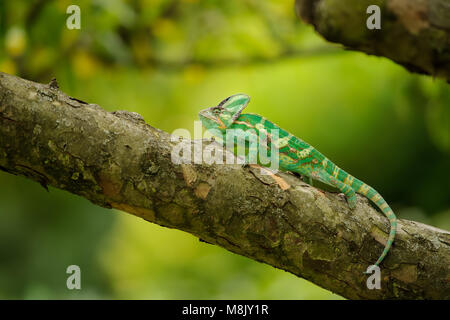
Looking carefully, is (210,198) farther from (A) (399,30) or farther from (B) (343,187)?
(A) (399,30)

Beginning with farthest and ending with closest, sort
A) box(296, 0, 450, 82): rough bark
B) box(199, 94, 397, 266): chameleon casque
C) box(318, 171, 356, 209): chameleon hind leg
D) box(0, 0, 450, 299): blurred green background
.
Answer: box(0, 0, 450, 299): blurred green background → box(199, 94, 397, 266): chameleon casque → box(318, 171, 356, 209): chameleon hind leg → box(296, 0, 450, 82): rough bark

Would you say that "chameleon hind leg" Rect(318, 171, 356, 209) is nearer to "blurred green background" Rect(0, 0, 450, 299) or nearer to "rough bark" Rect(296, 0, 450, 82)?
"rough bark" Rect(296, 0, 450, 82)

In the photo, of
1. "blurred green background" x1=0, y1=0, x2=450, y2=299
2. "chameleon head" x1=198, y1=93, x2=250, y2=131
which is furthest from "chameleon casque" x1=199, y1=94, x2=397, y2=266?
"blurred green background" x1=0, y1=0, x2=450, y2=299

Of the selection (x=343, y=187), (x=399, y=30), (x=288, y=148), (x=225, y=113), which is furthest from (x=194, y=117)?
(x=399, y=30)

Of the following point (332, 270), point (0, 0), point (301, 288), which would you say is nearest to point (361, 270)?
point (332, 270)

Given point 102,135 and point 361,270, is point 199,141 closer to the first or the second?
point 102,135

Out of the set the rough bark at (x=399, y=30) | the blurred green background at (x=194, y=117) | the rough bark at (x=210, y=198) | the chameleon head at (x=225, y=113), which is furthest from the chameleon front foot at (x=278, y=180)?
the blurred green background at (x=194, y=117)

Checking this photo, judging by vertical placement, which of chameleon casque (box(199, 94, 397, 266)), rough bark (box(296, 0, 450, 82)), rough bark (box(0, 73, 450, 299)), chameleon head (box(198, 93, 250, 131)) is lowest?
rough bark (box(0, 73, 450, 299))
